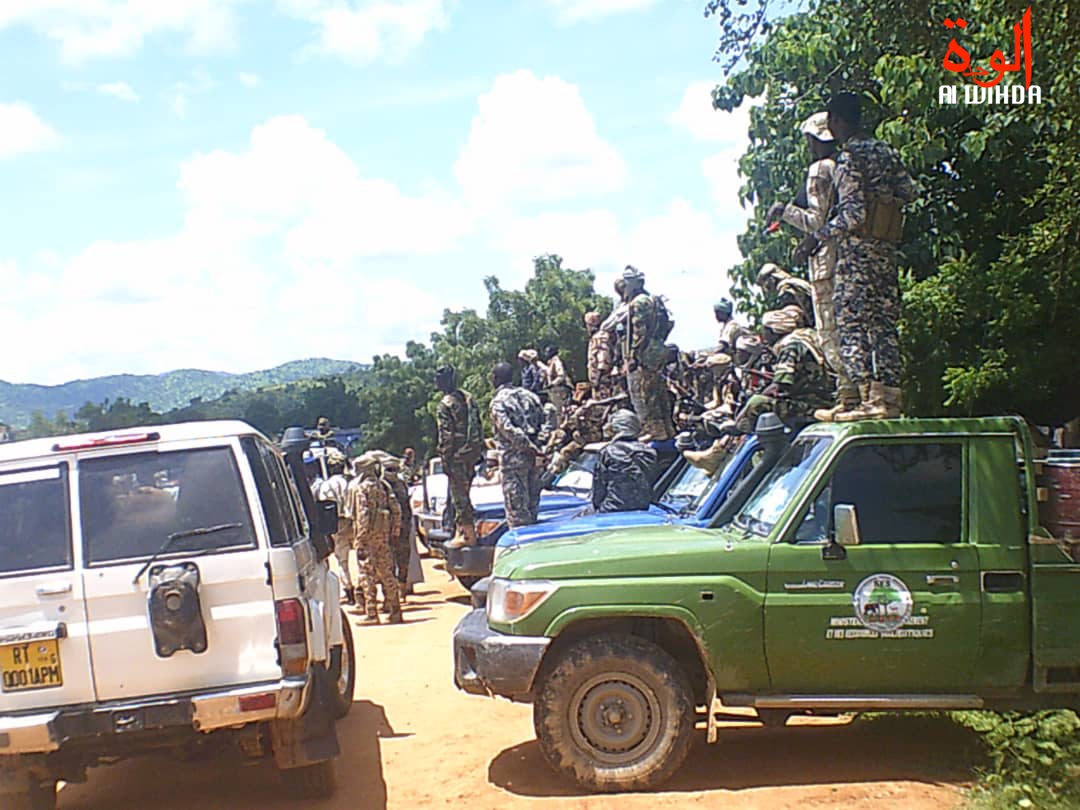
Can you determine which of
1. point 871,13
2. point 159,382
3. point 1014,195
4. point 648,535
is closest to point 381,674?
point 648,535

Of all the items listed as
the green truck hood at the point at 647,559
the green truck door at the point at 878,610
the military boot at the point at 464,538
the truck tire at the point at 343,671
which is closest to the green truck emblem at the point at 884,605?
the green truck door at the point at 878,610

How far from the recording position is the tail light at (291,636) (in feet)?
19.2

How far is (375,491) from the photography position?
13.3 metres

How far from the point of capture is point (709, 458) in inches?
399

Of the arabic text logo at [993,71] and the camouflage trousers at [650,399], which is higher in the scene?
the arabic text logo at [993,71]

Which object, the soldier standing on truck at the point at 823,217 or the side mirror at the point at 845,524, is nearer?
the side mirror at the point at 845,524

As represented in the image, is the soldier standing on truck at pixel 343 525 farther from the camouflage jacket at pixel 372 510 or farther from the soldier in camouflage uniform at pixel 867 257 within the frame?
the soldier in camouflage uniform at pixel 867 257

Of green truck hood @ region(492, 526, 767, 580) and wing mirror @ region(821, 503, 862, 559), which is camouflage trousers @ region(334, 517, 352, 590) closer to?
green truck hood @ region(492, 526, 767, 580)

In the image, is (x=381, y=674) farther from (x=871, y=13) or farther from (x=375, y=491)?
(x=871, y=13)

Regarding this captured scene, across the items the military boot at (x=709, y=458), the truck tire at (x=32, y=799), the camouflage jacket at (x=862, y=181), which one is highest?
the camouflage jacket at (x=862, y=181)

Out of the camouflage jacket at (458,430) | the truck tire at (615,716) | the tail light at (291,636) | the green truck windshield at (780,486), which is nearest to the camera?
the tail light at (291,636)

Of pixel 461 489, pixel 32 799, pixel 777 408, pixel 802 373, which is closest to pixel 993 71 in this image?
pixel 802 373

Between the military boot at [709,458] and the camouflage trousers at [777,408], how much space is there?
443 millimetres

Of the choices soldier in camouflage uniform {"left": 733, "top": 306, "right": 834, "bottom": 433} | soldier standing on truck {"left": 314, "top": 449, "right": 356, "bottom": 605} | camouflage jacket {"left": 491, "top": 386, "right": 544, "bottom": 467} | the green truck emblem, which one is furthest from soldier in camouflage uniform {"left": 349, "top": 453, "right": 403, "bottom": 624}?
the green truck emblem
